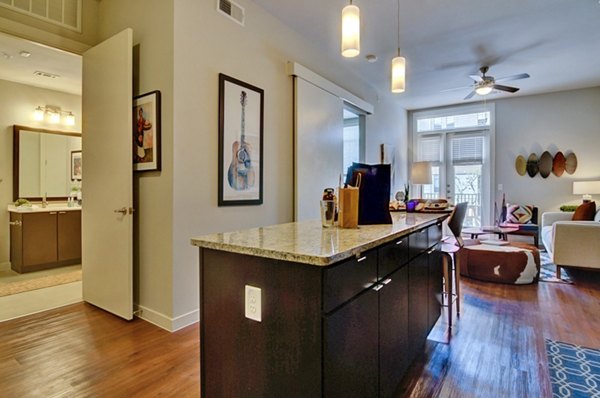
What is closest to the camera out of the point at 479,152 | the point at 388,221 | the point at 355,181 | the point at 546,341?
the point at 355,181

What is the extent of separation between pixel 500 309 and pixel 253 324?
2.84 meters

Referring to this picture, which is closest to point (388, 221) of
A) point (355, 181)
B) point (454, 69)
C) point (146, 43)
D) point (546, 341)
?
point (355, 181)

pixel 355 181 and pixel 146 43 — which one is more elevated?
pixel 146 43

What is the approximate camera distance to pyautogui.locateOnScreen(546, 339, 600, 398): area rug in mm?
1812

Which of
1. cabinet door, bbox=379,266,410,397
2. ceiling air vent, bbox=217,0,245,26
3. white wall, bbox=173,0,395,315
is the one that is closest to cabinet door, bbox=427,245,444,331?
cabinet door, bbox=379,266,410,397

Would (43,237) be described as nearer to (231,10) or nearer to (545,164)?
(231,10)

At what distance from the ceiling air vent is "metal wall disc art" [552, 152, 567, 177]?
637cm

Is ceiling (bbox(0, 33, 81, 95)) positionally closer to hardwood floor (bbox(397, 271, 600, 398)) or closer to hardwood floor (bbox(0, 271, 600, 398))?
hardwood floor (bbox(0, 271, 600, 398))

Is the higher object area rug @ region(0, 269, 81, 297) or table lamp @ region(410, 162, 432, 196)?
table lamp @ region(410, 162, 432, 196)

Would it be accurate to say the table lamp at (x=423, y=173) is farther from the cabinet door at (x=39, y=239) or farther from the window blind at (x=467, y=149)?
the cabinet door at (x=39, y=239)

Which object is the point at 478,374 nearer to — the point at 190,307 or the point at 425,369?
the point at 425,369

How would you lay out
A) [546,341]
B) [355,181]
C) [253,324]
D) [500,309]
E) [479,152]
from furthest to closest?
[479,152]
[500,309]
[546,341]
[355,181]
[253,324]

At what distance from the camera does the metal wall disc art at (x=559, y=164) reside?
20.4 feet

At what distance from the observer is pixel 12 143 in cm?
471
